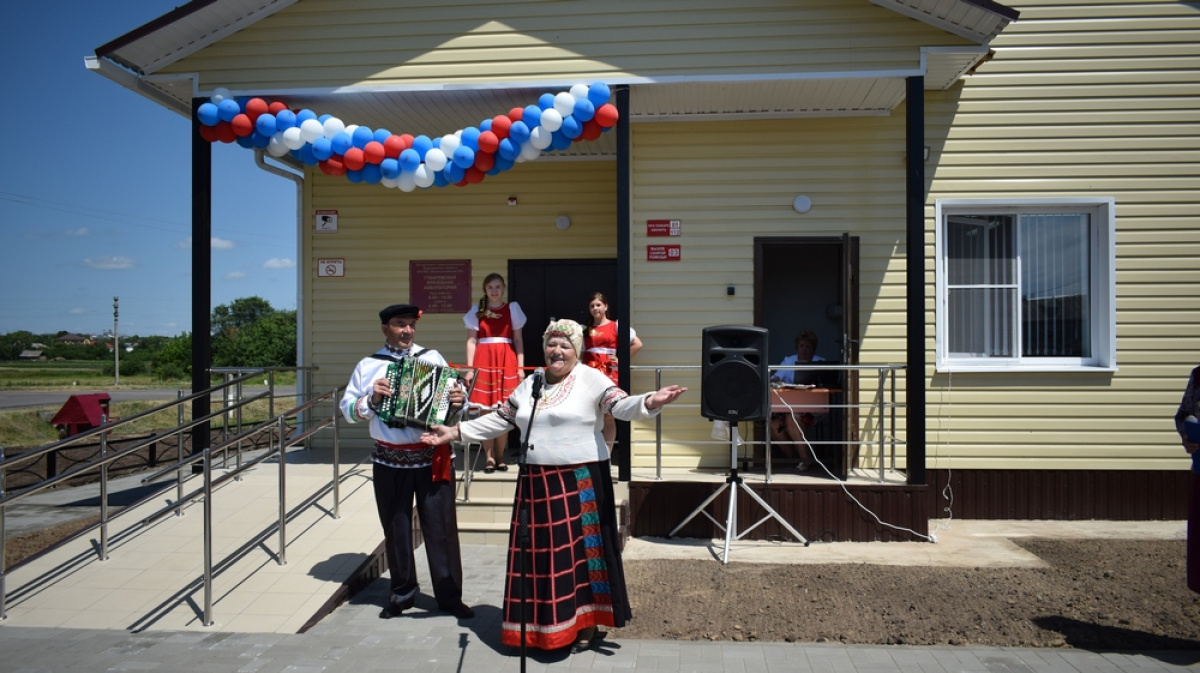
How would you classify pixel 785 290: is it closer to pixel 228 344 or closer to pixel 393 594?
pixel 393 594

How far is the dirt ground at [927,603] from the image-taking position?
486 cm

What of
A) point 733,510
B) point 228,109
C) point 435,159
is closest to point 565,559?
point 733,510

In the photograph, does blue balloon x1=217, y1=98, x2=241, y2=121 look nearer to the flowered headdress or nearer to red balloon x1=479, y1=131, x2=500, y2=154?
red balloon x1=479, y1=131, x2=500, y2=154

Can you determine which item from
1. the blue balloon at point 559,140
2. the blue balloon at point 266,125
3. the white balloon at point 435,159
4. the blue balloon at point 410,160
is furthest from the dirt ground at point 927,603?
the blue balloon at point 266,125

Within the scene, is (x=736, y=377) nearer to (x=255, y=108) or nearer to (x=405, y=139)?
(x=405, y=139)

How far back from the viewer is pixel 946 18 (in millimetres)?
6930

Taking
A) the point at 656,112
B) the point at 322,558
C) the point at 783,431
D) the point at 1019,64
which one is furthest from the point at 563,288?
the point at 1019,64

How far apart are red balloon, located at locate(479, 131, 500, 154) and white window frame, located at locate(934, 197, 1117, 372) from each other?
4256mm

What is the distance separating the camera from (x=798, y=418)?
8.10 m

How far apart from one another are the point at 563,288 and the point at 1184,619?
615 cm

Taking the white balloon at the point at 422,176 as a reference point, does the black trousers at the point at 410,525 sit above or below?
below

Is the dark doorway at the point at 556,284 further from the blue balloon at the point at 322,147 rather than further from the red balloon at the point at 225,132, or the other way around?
the red balloon at the point at 225,132

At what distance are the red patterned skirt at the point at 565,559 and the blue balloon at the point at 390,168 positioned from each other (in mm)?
3774

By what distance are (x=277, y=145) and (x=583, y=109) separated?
2.70 meters
